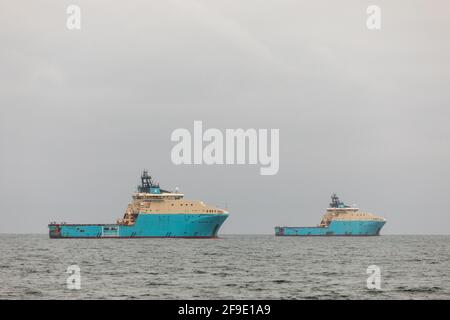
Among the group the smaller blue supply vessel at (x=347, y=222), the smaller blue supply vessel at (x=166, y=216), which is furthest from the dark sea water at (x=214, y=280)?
the smaller blue supply vessel at (x=347, y=222)

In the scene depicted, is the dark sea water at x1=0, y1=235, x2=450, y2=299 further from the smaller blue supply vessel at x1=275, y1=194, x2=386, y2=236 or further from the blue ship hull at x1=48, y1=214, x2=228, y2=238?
the smaller blue supply vessel at x1=275, y1=194, x2=386, y2=236

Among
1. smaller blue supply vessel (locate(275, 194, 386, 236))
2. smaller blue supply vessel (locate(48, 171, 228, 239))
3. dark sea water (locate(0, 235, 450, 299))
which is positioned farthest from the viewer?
smaller blue supply vessel (locate(275, 194, 386, 236))

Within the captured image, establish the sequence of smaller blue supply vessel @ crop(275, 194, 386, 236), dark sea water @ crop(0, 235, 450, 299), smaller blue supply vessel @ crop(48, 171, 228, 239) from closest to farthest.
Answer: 1. dark sea water @ crop(0, 235, 450, 299)
2. smaller blue supply vessel @ crop(48, 171, 228, 239)
3. smaller blue supply vessel @ crop(275, 194, 386, 236)

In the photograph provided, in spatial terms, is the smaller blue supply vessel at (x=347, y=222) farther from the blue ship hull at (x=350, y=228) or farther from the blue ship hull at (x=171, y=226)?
the blue ship hull at (x=171, y=226)

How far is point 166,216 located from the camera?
105125 mm

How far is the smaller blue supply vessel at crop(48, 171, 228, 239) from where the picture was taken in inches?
4114

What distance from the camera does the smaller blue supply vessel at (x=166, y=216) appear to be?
104 meters

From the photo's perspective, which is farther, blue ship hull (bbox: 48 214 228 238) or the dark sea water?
blue ship hull (bbox: 48 214 228 238)

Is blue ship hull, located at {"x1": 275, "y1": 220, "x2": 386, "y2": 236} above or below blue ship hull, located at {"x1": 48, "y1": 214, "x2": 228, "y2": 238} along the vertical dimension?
below

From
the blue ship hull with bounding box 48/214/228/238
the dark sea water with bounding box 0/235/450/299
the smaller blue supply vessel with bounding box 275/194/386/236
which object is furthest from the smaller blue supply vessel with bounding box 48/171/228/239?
the smaller blue supply vessel with bounding box 275/194/386/236

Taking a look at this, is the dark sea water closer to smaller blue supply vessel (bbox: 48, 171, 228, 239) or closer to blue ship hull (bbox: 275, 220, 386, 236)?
smaller blue supply vessel (bbox: 48, 171, 228, 239)

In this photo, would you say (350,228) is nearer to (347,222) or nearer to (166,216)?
(347,222)
